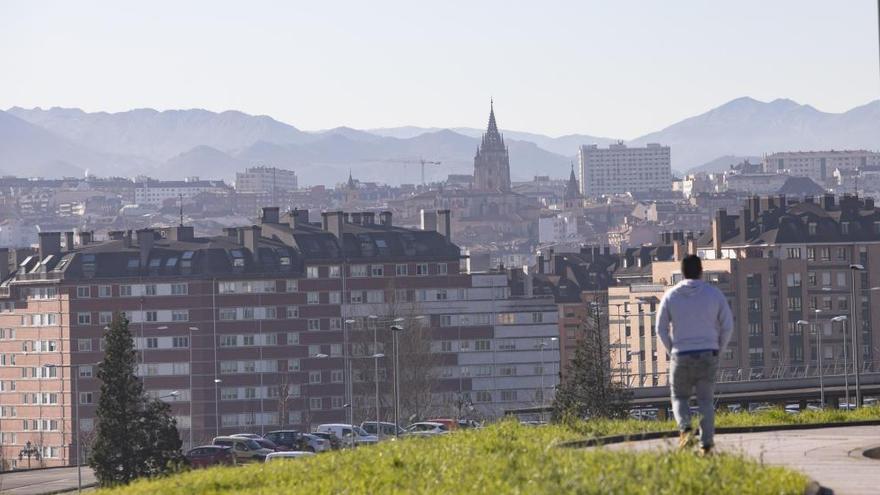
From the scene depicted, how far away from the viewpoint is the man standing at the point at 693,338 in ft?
67.2

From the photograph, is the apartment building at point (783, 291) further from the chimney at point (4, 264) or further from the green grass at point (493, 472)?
the green grass at point (493, 472)

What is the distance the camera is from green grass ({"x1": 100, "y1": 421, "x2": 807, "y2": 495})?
17391 millimetres

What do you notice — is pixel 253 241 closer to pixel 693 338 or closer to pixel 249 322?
pixel 249 322

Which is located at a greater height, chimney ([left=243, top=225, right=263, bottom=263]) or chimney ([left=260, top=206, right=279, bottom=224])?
chimney ([left=260, top=206, right=279, bottom=224])

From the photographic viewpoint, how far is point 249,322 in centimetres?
16075

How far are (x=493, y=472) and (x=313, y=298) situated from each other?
473ft

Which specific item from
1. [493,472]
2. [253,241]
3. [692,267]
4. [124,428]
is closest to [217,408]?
[253,241]

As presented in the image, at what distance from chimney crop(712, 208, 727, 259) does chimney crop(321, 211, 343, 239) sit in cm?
2691

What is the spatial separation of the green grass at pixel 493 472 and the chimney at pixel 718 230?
144 meters

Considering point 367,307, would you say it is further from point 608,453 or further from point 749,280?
point 608,453

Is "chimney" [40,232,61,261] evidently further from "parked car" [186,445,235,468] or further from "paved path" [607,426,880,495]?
"paved path" [607,426,880,495]

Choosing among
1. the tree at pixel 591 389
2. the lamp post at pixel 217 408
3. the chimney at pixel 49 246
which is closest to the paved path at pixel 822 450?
the tree at pixel 591 389

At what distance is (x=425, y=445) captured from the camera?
22.9 metres

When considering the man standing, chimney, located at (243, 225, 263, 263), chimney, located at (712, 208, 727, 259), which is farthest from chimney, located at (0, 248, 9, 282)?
the man standing
